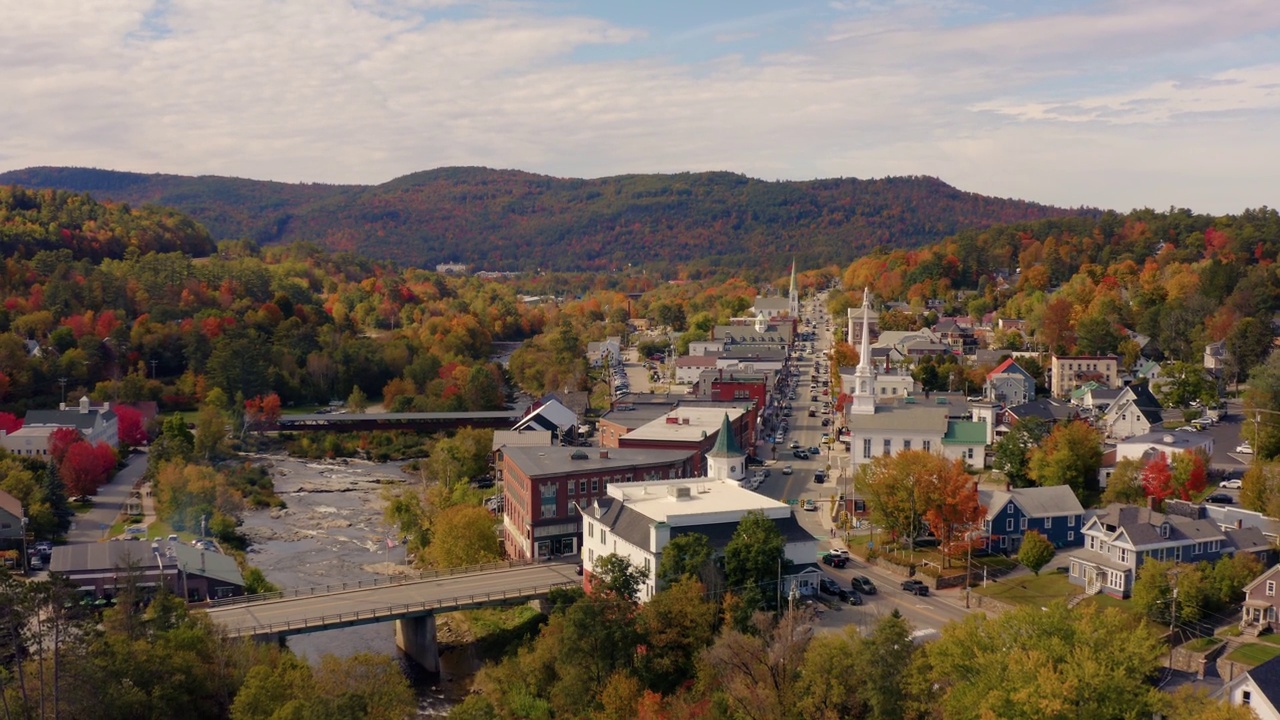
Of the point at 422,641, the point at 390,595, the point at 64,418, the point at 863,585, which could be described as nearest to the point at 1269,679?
the point at 863,585

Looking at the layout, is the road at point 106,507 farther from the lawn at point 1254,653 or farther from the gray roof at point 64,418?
the lawn at point 1254,653

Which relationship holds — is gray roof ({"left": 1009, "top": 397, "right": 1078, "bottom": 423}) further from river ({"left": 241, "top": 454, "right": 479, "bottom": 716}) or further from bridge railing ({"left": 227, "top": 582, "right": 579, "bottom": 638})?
river ({"left": 241, "top": 454, "right": 479, "bottom": 716})

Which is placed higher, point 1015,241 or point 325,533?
point 1015,241

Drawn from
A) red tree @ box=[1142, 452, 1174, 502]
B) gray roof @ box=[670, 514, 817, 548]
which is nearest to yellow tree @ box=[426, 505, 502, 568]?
gray roof @ box=[670, 514, 817, 548]

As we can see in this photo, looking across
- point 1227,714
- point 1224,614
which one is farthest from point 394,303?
point 1227,714

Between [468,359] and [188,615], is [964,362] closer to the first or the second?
[468,359]

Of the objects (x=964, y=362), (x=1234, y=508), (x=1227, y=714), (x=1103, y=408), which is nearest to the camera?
(x=1227, y=714)
